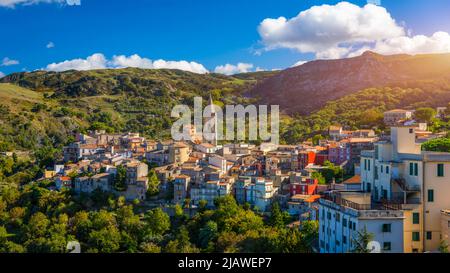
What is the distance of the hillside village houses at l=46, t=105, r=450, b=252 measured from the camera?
720cm

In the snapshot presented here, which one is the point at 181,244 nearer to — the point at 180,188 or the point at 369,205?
the point at 180,188

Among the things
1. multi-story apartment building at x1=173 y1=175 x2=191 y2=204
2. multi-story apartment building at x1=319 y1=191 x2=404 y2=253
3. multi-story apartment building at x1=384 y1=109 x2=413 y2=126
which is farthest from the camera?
multi-story apartment building at x1=384 y1=109 x2=413 y2=126

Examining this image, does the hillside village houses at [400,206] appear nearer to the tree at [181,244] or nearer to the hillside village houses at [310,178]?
the hillside village houses at [310,178]

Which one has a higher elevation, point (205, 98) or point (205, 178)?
point (205, 98)

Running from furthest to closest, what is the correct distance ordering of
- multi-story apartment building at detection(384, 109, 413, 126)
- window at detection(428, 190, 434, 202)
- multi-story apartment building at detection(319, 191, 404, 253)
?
1. multi-story apartment building at detection(384, 109, 413, 126)
2. window at detection(428, 190, 434, 202)
3. multi-story apartment building at detection(319, 191, 404, 253)

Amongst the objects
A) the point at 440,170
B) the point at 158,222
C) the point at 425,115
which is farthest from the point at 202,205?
the point at 425,115

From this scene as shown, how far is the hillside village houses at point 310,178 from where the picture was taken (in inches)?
284

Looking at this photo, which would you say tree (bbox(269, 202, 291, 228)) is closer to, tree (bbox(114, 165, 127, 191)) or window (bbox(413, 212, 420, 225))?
tree (bbox(114, 165, 127, 191))

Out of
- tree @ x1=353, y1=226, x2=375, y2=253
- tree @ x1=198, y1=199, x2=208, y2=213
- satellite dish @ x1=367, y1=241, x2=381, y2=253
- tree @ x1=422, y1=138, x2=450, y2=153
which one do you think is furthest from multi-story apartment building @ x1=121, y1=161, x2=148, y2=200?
satellite dish @ x1=367, y1=241, x2=381, y2=253

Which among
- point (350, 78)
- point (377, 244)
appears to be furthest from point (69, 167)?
point (350, 78)

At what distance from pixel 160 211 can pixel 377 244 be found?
31.6 ft

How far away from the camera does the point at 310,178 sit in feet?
51.9

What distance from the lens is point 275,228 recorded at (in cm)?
1261
